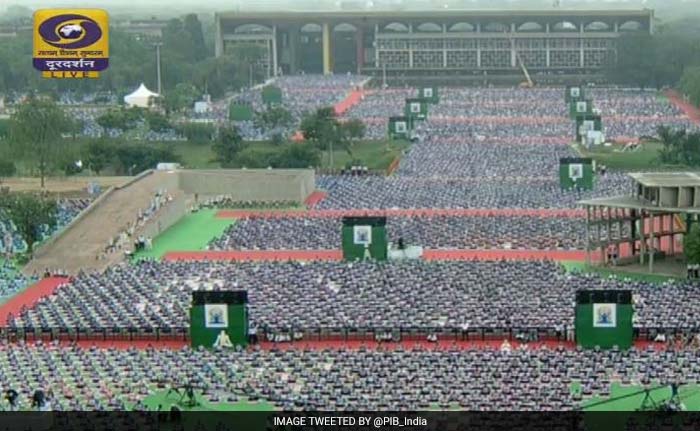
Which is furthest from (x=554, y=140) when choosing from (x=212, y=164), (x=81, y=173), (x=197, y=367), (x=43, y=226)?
(x=197, y=367)

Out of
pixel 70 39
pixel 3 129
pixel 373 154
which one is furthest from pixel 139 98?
pixel 70 39

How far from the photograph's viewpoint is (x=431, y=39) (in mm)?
90500

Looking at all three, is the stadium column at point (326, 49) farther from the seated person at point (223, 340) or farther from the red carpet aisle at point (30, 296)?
the seated person at point (223, 340)

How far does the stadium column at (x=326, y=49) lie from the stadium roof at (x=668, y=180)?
59.2m

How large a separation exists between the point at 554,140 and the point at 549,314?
1187 inches

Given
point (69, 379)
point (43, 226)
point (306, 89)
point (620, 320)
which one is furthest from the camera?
point (306, 89)

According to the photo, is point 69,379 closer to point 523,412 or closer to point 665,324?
point 523,412

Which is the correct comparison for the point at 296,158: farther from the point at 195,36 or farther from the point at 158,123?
the point at 195,36

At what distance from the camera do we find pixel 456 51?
296ft

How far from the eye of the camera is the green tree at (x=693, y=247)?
96.2ft

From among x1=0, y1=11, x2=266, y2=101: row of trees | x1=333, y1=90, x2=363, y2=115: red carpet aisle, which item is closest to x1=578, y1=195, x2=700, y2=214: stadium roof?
x1=333, y1=90, x2=363, y2=115: red carpet aisle

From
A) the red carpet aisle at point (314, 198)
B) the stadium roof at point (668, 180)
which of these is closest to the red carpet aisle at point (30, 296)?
the red carpet aisle at point (314, 198)

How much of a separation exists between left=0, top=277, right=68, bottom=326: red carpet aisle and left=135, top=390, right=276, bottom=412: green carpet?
20.9ft

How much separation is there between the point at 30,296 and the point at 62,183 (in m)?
16.2
